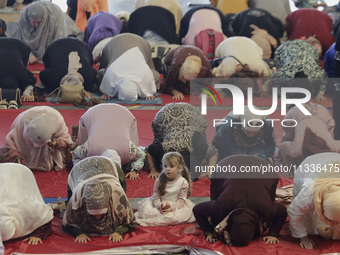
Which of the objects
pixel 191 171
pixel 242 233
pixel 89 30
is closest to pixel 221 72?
pixel 89 30

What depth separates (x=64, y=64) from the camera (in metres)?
7.82

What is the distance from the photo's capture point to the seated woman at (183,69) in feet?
24.6

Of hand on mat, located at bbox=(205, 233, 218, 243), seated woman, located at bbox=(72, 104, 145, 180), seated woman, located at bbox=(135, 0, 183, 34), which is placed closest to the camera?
hand on mat, located at bbox=(205, 233, 218, 243)

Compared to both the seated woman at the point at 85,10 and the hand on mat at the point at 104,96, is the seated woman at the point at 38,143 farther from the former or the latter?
the seated woman at the point at 85,10

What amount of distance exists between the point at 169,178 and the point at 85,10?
5478 mm

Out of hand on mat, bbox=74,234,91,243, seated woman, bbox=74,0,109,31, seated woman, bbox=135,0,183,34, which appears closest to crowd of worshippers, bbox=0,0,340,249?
hand on mat, bbox=74,234,91,243

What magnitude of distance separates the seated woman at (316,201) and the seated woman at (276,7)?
5.30 m

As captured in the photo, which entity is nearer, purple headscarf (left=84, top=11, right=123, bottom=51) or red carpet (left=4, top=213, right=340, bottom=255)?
red carpet (left=4, top=213, right=340, bottom=255)

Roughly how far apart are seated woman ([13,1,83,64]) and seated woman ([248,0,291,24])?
2.67 metres

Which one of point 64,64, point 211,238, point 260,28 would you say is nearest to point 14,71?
point 64,64

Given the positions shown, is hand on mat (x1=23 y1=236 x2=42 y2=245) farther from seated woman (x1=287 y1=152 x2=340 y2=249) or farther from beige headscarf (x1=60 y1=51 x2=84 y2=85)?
beige headscarf (x1=60 y1=51 x2=84 y2=85)

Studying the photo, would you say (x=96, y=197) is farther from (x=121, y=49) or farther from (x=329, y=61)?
(x=329, y=61)

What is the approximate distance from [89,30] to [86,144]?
152 inches

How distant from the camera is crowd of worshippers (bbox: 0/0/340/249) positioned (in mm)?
4395
